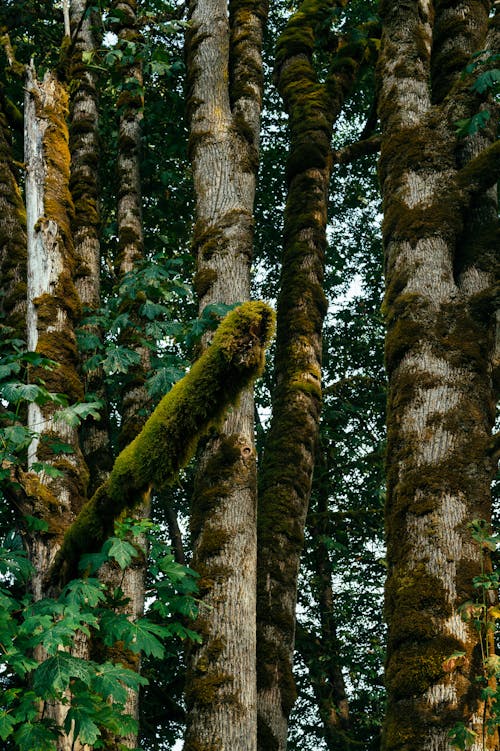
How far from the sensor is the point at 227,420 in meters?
5.56

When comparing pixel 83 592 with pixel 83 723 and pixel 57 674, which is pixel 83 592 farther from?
pixel 83 723

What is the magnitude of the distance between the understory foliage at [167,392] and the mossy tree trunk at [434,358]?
0.26 ft

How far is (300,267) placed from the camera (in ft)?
25.1

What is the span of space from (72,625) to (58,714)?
0.99 meters

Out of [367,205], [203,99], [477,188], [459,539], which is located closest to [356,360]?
[367,205]

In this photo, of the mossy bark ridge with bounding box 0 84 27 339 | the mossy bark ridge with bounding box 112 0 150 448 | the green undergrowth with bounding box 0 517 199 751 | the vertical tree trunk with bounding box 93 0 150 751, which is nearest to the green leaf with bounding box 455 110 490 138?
the vertical tree trunk with bounding box 93 0 150 751

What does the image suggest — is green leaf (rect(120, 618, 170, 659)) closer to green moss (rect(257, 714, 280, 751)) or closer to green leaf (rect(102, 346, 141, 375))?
green moss (rect(257, 714, 280, 751))

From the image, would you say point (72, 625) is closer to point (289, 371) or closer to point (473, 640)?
point (473, 640)

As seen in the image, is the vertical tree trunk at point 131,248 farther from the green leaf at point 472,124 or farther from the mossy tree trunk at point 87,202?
the green leaf at point 472,124

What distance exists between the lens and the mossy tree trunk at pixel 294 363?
5711 millimetres

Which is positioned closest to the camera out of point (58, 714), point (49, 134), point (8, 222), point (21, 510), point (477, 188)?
point (58, 714)

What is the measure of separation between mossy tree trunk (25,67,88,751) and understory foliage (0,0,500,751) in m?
0.06

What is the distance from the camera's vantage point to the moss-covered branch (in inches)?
108

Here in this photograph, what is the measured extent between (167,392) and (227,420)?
478mm
